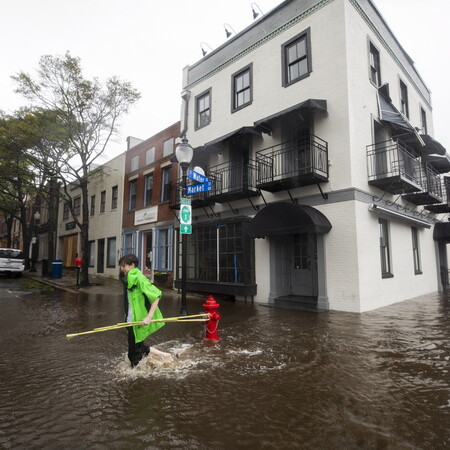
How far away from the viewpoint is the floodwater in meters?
2.62

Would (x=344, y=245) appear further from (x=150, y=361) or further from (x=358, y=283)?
(x=150, y=361)

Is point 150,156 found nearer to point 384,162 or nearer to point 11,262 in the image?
point 11,262

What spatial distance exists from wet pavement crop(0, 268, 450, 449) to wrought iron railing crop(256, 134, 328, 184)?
4.92 metres

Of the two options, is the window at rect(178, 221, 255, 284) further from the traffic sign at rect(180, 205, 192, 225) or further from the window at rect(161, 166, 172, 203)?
the window at rect(161, 166, 172, 203)

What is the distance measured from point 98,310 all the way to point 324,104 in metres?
9.29

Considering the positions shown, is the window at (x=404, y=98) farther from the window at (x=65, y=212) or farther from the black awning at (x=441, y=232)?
the window at (x=65, y=212)

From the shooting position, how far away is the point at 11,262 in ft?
63.6

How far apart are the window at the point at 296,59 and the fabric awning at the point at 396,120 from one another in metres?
2.75

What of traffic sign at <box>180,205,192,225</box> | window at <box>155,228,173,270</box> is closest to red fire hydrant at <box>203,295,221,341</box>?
traffic sign at <box>180,205,192,225</box>

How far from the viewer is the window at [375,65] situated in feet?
36.1

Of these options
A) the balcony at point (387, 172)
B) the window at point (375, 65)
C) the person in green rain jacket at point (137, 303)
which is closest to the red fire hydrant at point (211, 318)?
the person in green rain jacket at point (137, 303)

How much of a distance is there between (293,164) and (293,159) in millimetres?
168

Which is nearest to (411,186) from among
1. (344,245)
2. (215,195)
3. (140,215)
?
(344,245)

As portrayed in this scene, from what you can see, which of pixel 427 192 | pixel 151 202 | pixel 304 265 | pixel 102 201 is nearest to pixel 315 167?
pixel 304 265
